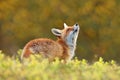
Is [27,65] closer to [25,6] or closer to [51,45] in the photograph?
[51,45]

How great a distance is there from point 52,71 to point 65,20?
20.8 metres

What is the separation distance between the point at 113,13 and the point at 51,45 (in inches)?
730

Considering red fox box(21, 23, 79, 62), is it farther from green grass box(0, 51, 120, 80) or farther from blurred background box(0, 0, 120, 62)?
blurred background box(0, 0, 120, 62)

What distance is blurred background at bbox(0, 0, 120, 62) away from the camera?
102ft

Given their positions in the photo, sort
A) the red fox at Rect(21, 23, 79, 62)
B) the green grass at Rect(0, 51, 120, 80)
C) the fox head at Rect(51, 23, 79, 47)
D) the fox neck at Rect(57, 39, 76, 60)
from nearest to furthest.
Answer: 1. the green grass at Rect(0, 51, 120, 80)
2. the red fox at Rect(21, 23, 79, 62)
3. the fox neck at Rect(57, 39, 76, 60)
4. the fox head at Rect(51, 23, 79, 47)

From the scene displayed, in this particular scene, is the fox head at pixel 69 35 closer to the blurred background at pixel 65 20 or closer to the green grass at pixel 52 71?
the green grass at pixel 52 71

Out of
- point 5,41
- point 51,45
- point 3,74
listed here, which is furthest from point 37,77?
point 5,41

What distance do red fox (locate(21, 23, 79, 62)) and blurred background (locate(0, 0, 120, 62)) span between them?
1580 centimetres

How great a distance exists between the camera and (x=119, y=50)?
3089cm

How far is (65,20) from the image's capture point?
3156 cm

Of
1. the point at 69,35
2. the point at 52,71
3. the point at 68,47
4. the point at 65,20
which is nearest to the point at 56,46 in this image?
the point at 68,47

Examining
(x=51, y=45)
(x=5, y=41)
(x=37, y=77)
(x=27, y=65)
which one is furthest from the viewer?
(x=5, y=41)

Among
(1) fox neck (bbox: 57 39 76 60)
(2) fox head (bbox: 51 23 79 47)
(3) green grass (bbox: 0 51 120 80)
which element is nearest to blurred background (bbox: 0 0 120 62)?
(2) fox head (bbox: 51 23 79 47)

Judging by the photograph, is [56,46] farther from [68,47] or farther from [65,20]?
[65,20]
